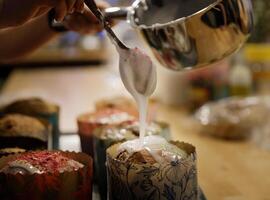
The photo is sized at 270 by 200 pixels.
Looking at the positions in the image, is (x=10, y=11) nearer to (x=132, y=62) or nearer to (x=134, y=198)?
(x=132, y=62)

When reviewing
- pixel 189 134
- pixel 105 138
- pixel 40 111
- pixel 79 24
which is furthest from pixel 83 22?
pixel 189 134

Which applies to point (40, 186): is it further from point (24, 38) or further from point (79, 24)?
point (24, 38)

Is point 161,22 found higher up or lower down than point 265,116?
higher up

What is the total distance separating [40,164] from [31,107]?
463 millimetres

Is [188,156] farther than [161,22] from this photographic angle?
No

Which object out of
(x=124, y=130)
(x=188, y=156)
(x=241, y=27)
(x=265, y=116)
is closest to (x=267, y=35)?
(x=265, y=116)

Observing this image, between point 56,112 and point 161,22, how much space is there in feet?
1.17

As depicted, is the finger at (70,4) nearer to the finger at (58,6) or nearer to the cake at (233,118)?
the finger at (58,6)

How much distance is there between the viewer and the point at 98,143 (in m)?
0.87

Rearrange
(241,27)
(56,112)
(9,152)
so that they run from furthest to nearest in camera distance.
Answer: (56,112), (241,27), (9,152)

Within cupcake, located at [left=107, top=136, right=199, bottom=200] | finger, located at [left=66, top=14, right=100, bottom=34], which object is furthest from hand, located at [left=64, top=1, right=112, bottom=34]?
cupcake, located at [left=107, top=136, right=199, bottom=200]

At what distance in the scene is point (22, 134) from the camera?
0.93m

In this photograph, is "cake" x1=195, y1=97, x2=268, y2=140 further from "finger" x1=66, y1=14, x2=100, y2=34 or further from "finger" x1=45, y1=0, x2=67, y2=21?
"finger" x1=45, y1=0, x2=67, y2=21

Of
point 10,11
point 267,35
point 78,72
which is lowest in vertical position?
point 78,72
